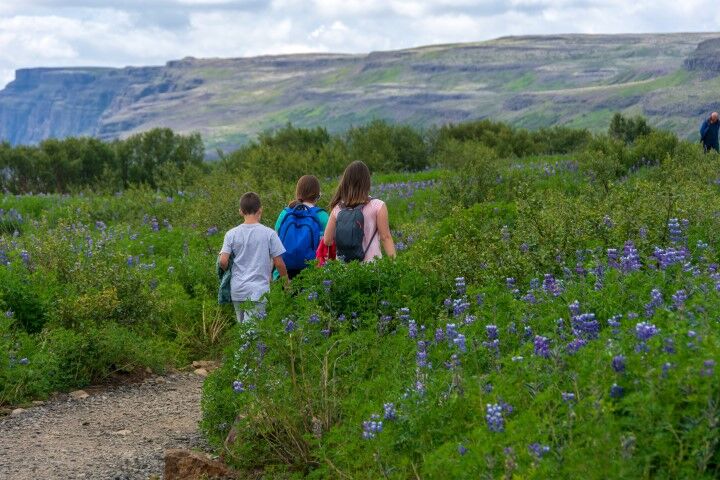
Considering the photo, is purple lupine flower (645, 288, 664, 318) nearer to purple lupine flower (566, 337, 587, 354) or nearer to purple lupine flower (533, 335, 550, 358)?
purple lupine flower (566, 337, 587, 354)

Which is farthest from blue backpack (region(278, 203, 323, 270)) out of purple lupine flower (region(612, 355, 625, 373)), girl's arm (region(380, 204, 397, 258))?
purple lupine flower (region(612, 355, 625, 373))

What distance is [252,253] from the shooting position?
8.60 m

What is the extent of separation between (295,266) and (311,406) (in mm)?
2936

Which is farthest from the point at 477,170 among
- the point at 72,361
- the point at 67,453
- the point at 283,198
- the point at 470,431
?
the point at 470,431

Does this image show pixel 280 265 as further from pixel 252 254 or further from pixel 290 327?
pixel 290 327

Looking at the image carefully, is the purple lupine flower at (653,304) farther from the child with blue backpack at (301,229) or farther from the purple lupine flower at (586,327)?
the child with blue backpack at (301,229)

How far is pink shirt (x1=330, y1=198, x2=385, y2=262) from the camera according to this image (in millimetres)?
8625

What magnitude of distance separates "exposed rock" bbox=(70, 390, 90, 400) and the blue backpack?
2049 mm

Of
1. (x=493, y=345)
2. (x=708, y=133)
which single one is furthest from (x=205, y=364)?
(x=708, y=133)

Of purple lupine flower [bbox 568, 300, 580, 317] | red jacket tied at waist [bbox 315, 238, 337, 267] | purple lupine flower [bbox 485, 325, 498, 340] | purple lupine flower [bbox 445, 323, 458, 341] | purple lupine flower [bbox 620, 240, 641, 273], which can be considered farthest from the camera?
red jacket tied at waist [bbox 315, 238, 337, 267]

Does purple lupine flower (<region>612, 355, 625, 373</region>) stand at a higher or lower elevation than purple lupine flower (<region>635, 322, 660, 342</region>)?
lower

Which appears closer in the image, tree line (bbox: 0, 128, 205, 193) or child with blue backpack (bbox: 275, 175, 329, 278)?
child with blue backpack (bbox: 275, 175, 329, 278)

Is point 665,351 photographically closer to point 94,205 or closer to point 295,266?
point 295,266

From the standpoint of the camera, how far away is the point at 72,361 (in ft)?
30.4
